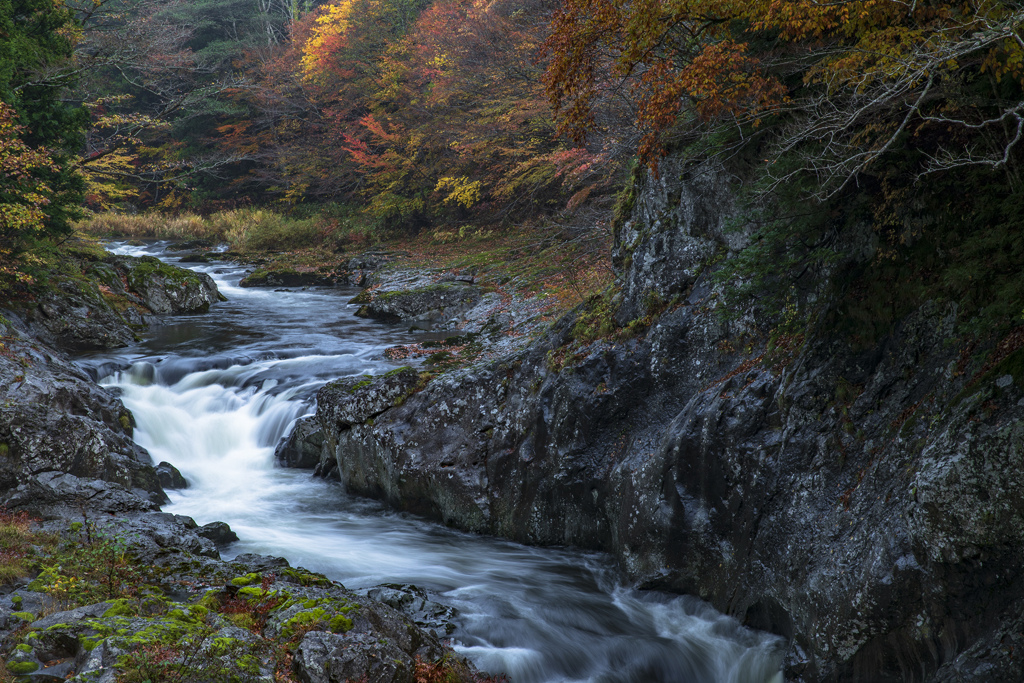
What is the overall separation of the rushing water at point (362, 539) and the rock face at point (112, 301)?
2.47 feet

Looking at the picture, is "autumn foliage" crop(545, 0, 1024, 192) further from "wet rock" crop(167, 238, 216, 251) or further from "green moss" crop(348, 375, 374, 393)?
"wet rock" crop(167, 238, 216, 251)

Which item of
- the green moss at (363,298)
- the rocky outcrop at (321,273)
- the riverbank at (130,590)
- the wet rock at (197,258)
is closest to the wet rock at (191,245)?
the wet rock at (197,258)

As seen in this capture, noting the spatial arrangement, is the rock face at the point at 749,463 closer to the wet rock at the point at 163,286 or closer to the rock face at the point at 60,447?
the rock face at the point at 60,447

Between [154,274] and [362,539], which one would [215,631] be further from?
[154,274]

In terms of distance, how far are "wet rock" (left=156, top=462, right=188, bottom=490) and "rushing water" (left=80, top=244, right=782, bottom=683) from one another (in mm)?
172

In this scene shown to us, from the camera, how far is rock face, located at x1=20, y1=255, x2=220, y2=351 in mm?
14156

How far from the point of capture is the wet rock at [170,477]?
395 inches

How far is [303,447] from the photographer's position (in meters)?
11.3

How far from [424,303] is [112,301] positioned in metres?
8.08

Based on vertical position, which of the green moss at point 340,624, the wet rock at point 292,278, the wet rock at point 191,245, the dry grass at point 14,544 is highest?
the wet rock at point 191,245

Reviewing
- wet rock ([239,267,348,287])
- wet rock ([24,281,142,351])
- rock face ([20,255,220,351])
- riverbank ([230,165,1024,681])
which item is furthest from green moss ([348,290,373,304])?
riverbank ([230,165,1024,681])

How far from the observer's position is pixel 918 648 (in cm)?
453

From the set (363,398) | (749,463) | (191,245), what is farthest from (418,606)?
(191,245)

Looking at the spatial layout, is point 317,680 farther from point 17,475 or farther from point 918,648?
point 17,475
